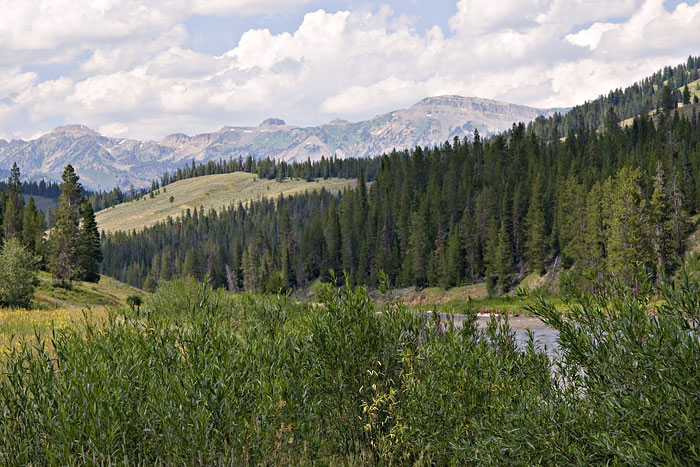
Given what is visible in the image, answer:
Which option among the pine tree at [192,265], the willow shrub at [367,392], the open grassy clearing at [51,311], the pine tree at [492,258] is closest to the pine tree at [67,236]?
the open grassy clearing at [51,311]

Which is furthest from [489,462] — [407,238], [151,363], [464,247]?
[407,238]

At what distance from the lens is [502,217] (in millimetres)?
111312

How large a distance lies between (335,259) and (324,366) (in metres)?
128

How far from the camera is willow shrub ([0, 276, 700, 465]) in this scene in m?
6.42

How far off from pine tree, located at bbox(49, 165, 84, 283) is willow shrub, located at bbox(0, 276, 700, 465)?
228 ft

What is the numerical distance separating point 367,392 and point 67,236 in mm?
75383

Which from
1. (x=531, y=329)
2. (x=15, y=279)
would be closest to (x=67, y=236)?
(x=15, y=279)

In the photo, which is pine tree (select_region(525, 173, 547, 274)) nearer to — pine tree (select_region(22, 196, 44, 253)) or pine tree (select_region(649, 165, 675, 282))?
pine tree (select_region(649, 165, 675, 282))

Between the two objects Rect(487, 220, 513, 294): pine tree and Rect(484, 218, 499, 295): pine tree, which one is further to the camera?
Rect(484, 218, 499, 295): pine tree

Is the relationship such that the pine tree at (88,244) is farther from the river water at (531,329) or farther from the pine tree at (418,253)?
the pine tree at (418,253)

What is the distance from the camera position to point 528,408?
7.73 metres

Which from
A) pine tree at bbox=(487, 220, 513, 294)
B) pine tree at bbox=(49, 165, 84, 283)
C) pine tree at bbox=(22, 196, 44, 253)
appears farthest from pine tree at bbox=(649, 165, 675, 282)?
pine tree at bbox=(22, 196, 44, 253)

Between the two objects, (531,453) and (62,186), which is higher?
(62,186)

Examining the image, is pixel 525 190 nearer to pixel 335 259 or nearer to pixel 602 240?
pixel 602 240
